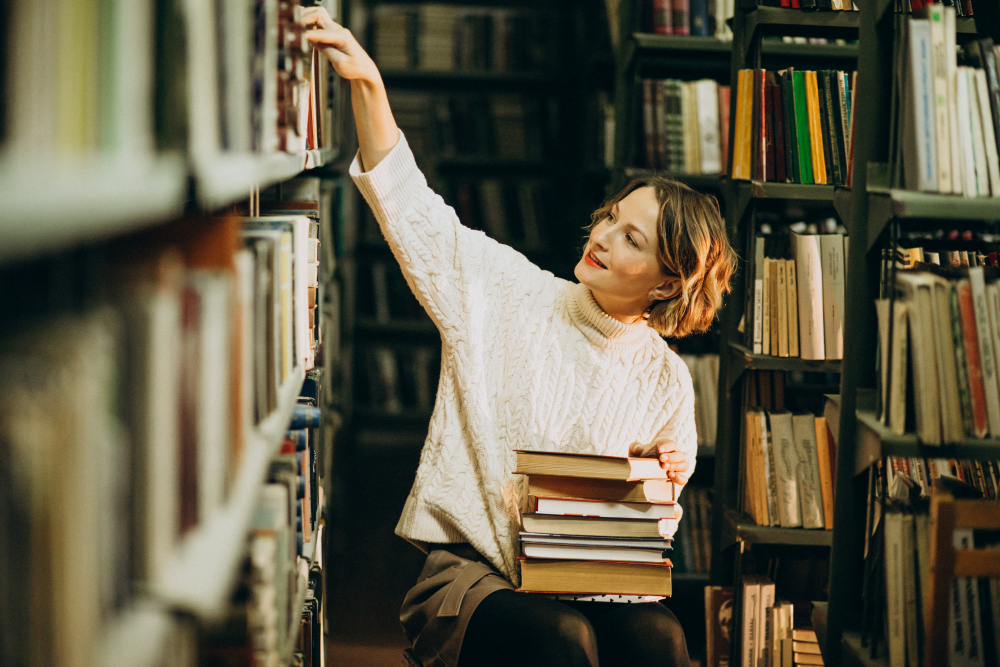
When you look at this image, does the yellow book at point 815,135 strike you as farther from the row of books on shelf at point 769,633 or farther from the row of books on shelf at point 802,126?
the row of books on shelf at point 769,633

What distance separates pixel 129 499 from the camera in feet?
1.69

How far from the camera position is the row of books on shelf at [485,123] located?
156 inches

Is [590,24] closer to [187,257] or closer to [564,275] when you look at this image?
[564,275]

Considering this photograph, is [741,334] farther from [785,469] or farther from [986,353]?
[986,353]

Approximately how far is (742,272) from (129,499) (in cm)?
175

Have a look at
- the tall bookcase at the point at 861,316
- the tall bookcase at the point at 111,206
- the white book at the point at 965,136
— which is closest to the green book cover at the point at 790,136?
the tall bookcase at the point at 861,316

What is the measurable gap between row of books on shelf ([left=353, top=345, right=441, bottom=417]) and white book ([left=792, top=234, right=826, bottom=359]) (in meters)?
2.40

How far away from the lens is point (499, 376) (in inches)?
62.9

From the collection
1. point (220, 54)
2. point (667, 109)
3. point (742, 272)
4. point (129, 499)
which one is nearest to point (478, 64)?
point (667, 109)

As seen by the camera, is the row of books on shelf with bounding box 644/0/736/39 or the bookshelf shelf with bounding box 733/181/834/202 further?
the row of books on shelf with bounding box 644/0/736/39

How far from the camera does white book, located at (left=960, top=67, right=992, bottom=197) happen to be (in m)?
1.26

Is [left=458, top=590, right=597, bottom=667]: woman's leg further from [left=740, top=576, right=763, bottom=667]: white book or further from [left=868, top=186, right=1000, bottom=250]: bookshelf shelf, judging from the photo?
[left=868, top=186, right=1000, bottom=250]: bookshelf shelf

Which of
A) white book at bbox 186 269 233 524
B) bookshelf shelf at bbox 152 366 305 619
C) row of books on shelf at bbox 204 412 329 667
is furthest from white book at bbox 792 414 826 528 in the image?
white book at bbox 186 269 233 524

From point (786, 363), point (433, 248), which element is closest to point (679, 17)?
point (786, 363)
